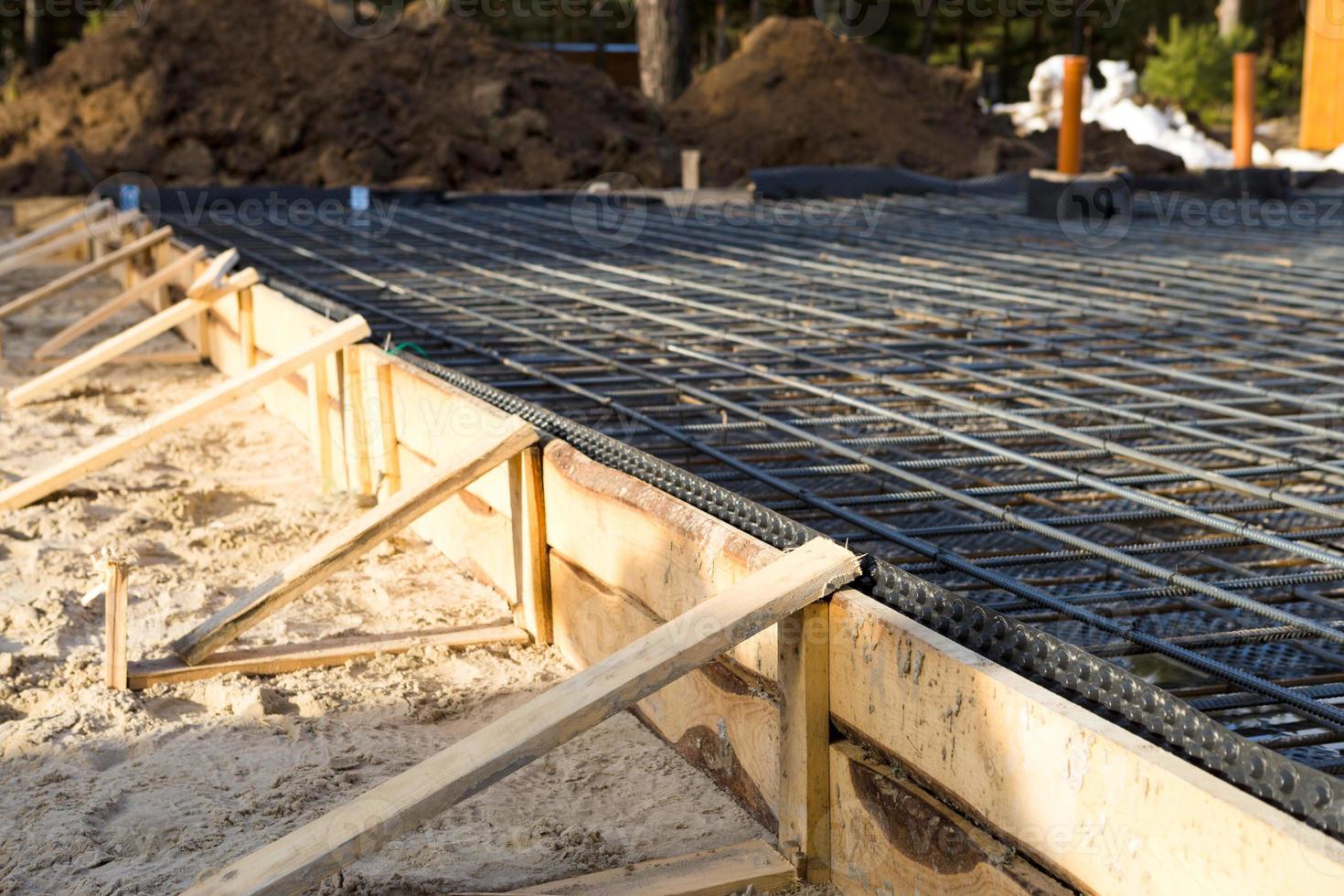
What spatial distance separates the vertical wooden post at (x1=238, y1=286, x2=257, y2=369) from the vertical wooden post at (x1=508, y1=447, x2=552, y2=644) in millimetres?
2885

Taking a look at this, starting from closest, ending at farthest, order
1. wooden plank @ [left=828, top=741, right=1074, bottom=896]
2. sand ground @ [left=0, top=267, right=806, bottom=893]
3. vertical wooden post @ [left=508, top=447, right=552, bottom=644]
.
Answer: wooden plank @ [left=828, top=741, right=1074, bottom=896] < sand ground @ [left=0, top=267, right=806, bottom=893] < vertical wooden post @ [left=508, top=447, right=552, bottom=644]

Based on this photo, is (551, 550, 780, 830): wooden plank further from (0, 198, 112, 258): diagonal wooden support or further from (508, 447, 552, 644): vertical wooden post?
(0, 198, 112, 258): diagonal wooden support

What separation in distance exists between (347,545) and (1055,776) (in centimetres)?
173

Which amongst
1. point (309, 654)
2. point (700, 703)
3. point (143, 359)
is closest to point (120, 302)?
point (143, 359)

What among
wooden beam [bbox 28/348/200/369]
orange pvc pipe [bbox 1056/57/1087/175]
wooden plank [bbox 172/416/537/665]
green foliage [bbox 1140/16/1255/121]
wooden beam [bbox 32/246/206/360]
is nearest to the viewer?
→ wooden plank [bbox 172/416/537/665]

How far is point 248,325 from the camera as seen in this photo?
18.7 feet

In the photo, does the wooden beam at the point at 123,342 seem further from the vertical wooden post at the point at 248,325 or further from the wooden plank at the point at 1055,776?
the wooden plank at the point at 1055,776

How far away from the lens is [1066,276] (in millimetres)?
6566

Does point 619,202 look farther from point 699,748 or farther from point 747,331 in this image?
point 699,748

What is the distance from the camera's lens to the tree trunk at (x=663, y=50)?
55.4ft

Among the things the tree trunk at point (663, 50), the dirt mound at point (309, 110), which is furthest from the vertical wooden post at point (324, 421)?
the tree trunk at point (663, 50)

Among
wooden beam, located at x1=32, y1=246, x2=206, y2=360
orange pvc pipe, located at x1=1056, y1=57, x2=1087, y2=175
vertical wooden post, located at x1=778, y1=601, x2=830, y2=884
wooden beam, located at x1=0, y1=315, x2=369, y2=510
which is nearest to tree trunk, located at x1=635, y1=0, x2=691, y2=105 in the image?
orange pvc pipe, located at x1=1056, y1=57, x2=1087, y2=175

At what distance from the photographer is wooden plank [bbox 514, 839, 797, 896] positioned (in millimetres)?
2057

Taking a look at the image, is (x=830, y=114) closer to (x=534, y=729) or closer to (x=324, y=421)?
(x=324, y=421)
